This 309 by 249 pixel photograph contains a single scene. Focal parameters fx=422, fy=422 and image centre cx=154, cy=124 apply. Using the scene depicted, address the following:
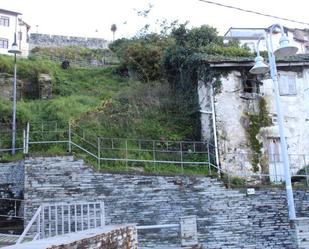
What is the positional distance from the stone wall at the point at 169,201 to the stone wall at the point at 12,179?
4.40 ft

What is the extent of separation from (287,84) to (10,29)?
1345 inches

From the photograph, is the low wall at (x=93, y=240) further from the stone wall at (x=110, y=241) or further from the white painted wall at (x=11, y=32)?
the white painted wall at (x=11, y=32)

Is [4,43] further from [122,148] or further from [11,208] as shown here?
[11,208]

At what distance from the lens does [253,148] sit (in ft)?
60.4

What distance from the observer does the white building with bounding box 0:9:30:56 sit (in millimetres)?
42938

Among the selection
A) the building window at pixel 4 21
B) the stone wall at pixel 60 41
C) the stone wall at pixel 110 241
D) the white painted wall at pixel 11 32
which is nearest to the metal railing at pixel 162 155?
the stone wall at pixel 110 241

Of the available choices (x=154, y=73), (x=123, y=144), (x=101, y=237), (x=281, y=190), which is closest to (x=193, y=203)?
(x=281, y=190)

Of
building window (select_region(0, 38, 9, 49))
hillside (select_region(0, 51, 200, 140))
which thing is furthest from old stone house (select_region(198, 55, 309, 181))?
building window (select_region(0, 38, 9, 49))

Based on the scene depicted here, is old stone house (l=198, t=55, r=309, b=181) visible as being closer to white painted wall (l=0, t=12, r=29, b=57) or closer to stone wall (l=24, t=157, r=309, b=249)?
stone wall (l=24, t=157, r=309, b=249)

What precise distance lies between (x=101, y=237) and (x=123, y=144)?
1062 cm

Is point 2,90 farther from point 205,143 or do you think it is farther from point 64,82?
point 205,143

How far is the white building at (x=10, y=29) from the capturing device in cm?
4294

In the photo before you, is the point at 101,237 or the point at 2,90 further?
the point at 2,90

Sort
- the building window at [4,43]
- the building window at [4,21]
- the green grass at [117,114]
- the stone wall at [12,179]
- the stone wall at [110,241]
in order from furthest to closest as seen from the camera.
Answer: the building window at [4,21]
the building window at [4,43]
the green grass at [117,114]
the stone wall at [12,179]
the stone wall at [110,241]
